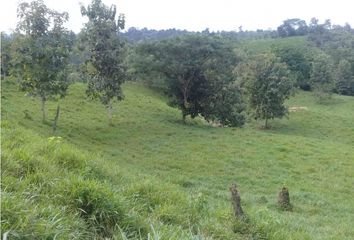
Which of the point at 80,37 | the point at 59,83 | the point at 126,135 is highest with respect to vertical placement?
the point at 80,37

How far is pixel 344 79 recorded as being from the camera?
3255 inches

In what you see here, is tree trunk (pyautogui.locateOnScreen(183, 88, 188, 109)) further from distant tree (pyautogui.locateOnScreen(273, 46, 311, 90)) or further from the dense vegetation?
distant tree (pyautogui.locateOnScreen(273, 46, 311, 90))

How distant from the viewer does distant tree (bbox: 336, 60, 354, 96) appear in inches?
3231

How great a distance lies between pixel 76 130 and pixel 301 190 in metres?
15.8

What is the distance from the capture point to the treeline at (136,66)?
2736 centimetres

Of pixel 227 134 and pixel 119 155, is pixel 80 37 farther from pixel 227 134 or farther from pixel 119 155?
pixel 227 134

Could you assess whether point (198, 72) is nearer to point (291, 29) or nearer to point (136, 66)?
point (136, 66)

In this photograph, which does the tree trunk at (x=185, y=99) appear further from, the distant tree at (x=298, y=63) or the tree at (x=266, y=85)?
the distant tree at (x=298, y=63)

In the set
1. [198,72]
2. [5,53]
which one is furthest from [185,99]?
[5,53]

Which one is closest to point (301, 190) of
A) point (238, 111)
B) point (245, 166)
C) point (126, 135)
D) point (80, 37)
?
point (245, 166)

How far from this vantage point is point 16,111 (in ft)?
101

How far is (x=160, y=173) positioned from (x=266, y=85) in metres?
30.7

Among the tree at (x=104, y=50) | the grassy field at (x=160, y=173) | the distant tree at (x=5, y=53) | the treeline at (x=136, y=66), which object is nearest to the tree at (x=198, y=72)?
the treeline at (x=136, y=66)

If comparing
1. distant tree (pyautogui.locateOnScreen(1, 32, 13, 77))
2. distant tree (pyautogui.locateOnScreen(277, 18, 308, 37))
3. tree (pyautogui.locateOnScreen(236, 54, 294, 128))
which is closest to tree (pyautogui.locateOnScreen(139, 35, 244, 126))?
tree (pyautogui.locateOnScreen(236, 54, 294, 128))
